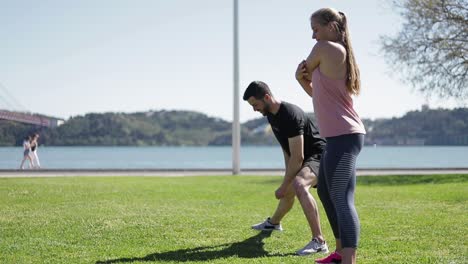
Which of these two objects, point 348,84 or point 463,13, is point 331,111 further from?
point 463,13

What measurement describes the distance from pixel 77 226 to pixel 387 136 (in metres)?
31.7

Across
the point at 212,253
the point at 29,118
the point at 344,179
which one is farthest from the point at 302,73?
the point at 29,118

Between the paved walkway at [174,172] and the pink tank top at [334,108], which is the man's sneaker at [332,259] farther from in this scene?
the paved walkway at [174,172]

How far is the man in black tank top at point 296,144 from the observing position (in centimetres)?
646

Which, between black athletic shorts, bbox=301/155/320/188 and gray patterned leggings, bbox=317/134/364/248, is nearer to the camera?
gray patterned leggings, bbox=317/134/364/248

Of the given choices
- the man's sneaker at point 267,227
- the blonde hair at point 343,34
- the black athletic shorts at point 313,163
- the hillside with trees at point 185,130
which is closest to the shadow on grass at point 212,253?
the man's sneaker at point 267,227

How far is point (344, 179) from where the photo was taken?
15.1ft

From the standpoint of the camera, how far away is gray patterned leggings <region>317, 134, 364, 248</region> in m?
4.55

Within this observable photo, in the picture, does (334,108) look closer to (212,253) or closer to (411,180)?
(212,253)

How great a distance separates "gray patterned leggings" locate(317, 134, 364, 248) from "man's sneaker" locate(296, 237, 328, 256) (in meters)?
1.63

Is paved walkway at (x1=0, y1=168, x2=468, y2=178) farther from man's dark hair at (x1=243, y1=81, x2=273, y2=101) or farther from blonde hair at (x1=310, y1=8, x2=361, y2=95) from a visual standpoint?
blonde hair at (x1=310, y1=8, x2=361, y2=95)

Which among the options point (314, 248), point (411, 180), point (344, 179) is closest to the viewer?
point (344, 179)

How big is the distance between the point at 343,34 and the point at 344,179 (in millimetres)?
1109

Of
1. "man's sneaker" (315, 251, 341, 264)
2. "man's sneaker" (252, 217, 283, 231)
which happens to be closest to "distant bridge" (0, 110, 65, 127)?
"man's sneaker" (252, 217, 283, 231)
